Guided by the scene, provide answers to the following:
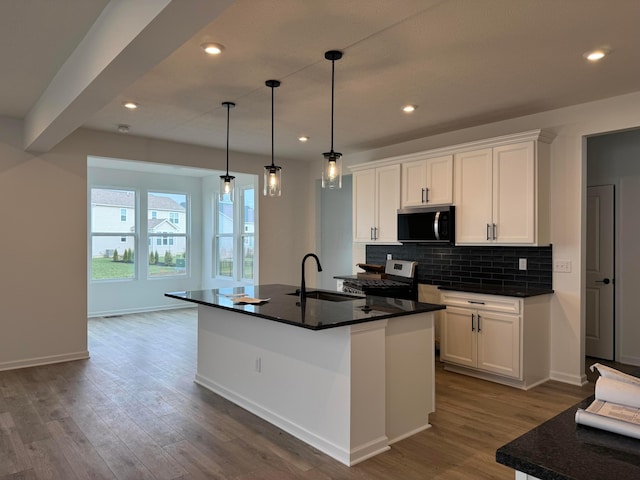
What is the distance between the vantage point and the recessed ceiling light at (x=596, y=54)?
2962 millimetres

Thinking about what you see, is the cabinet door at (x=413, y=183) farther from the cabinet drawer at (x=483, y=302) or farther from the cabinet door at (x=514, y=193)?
the cabinet drawer at (x=483, y=302)

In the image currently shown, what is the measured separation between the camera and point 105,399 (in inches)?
147

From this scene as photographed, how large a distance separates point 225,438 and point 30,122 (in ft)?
11.8

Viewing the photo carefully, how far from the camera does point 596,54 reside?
9.88 ft

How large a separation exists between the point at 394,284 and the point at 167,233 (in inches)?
213

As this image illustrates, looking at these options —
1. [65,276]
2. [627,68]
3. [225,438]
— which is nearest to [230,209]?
[65,276]

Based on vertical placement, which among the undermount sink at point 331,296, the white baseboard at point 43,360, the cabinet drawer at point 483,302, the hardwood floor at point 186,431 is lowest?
the hardwood floor at point 186,431

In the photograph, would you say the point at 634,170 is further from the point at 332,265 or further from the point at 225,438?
the point at 225,438

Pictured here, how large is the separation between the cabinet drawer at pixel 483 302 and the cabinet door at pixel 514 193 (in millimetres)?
578

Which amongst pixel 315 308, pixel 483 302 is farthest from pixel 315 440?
pixel 483 302

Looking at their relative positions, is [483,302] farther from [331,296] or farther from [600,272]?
[600,272]

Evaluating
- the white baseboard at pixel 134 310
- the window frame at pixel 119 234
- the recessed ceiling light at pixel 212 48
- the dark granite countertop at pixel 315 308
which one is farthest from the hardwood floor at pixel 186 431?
the window frame at pixel 119 234

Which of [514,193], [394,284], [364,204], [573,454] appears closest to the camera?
[573,454]

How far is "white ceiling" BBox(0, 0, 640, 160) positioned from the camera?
238cm
